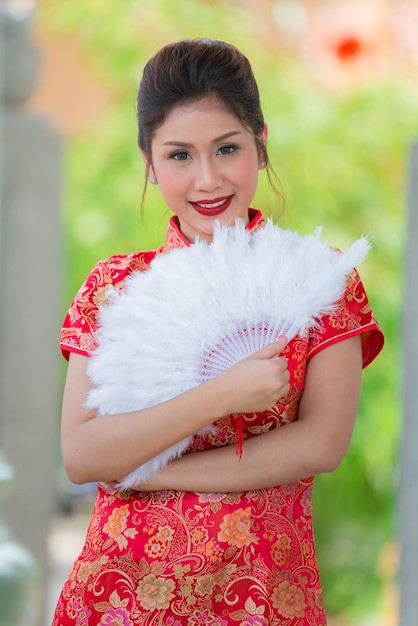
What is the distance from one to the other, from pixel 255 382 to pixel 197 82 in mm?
466

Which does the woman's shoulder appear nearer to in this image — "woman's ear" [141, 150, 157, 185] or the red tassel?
"woman's ear" [141, 150, 157, 185]

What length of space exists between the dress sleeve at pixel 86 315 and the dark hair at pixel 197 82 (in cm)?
22

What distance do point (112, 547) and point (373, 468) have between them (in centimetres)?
525

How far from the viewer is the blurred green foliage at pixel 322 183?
651 centimetres

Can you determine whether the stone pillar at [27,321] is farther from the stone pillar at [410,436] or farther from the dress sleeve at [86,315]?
the dress sleeve at [86,315]

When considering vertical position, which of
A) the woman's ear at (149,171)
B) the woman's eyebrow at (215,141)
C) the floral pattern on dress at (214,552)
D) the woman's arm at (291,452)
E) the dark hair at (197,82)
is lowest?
the floral pattern on dress at (214,552)

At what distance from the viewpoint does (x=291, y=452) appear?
1537 millimetres

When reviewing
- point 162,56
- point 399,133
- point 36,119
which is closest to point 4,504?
point 36,119

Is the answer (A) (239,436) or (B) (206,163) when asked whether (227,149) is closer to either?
(B) (206,163)

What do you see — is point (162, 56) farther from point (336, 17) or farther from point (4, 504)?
point (336, 17)

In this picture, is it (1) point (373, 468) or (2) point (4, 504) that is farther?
(1) point (373, 468)

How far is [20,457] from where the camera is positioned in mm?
4926

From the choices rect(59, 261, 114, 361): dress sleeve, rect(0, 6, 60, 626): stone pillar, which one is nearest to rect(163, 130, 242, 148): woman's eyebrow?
rect(59, 261, 114, 361): dress sleeve

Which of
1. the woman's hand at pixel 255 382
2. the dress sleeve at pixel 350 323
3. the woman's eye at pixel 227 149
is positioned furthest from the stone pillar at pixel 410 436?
the woman's hand at pixel 255 382
